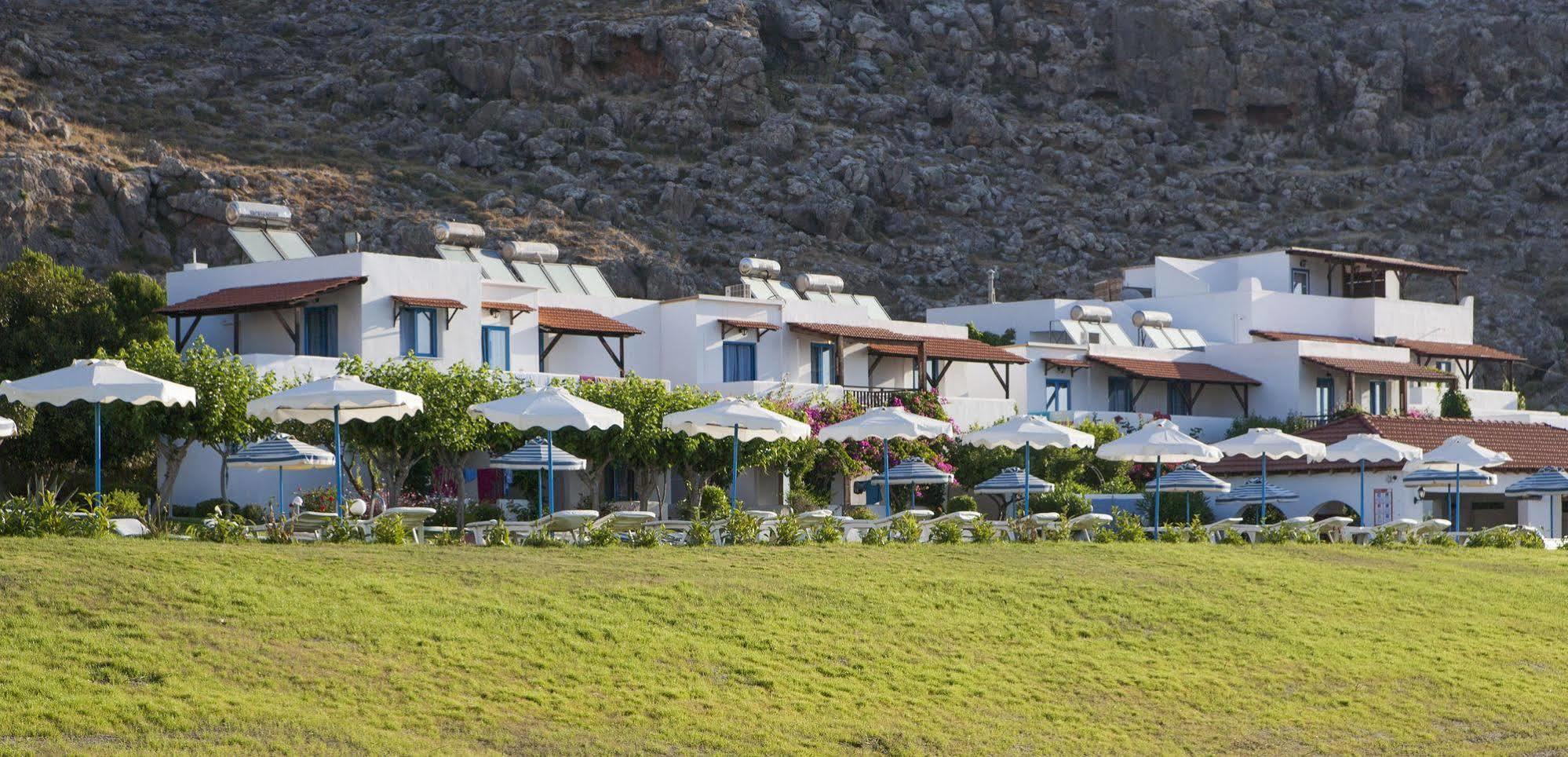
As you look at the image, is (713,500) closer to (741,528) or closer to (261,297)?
(261,297)

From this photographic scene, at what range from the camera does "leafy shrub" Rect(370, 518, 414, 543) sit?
81.4ft

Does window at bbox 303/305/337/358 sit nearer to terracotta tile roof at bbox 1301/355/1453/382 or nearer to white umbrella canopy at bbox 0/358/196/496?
white umbrella canopy at bbox 0/358/196/496

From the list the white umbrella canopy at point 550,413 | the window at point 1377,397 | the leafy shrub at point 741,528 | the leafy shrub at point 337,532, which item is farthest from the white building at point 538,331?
the leafy shrub at point 337,532

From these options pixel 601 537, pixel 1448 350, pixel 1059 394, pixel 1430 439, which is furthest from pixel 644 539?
pixel 1448 350

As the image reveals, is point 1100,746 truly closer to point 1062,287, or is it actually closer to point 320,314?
point 320,314

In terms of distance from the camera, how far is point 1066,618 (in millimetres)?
23281

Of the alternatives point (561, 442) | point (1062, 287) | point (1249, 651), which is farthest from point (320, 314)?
point (1062, 287)

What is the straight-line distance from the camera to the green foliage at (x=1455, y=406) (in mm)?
58375

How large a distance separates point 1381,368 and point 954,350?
603 inches

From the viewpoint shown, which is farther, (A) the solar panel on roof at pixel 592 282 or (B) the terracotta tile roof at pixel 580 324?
(A) the solar panel on roof at pixel 592 282

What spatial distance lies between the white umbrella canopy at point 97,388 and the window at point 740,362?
24002 mm

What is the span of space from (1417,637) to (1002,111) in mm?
90084

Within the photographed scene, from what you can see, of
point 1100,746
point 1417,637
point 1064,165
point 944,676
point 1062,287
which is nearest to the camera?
point 1100,746

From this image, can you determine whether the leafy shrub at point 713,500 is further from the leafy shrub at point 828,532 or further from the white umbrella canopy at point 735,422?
the leafy shrub at point 828,532
